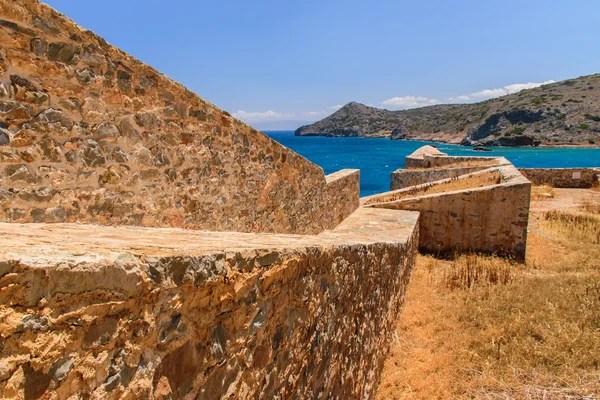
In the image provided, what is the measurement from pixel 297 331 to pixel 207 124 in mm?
2940

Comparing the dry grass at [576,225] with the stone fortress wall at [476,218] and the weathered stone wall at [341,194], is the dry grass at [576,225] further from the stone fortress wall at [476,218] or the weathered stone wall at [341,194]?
the weathered stone wall at [341,194]

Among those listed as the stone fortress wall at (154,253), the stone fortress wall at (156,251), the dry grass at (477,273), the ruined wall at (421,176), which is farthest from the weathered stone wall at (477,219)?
the ruined wall at (421,176)

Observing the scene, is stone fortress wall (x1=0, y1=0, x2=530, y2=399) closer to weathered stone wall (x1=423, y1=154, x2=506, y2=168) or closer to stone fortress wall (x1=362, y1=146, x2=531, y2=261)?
stone fortress wall (x1=362, y1=146, x2=531, y2=261)

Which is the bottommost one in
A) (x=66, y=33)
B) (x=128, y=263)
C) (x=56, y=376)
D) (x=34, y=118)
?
(x=56, y=376)

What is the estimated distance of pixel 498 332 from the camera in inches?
173

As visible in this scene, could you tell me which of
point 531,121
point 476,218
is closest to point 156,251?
point 476,218

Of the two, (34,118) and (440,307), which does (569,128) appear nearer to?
(440,307)

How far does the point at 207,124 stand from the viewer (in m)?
4.44

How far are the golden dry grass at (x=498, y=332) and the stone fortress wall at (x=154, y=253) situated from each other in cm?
41

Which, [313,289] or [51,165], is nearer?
[313,289]

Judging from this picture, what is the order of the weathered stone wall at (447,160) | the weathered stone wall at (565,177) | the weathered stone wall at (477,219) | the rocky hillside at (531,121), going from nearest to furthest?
1. the weathered stone wall at (477,219)
2. the weathered stone wall at (447,160)
3. the weathered stone wall at (565,177)
4. the rocky hillside at (531,121)

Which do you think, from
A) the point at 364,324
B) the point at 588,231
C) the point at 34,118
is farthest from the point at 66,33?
the point at 588,231

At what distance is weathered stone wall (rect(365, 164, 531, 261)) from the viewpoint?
7258 millimetres

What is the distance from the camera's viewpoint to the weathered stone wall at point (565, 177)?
15.8 m
